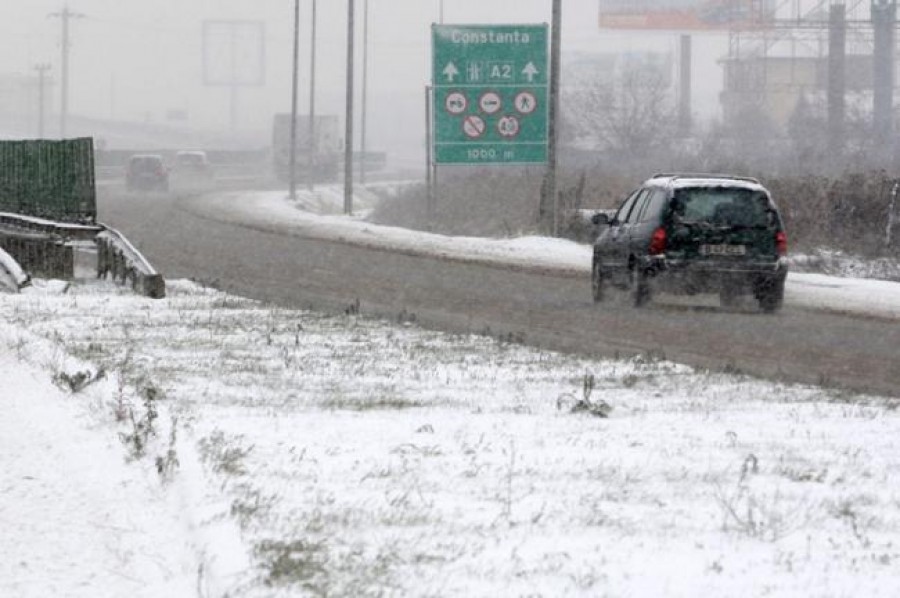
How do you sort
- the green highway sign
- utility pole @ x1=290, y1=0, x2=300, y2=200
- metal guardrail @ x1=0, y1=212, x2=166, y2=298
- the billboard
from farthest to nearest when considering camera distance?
the billboard
utility pole @ x1=290, y1=0, x2=300, y2=200
the green highway sign
metal guardrail @ x1=0, y1=212, x2=166, y2=298

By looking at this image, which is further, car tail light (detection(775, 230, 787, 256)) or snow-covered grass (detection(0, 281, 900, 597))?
car tail light (detection(775, 230, 787, 256))

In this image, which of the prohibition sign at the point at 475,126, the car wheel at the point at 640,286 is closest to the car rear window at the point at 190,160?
the prohibition sign at the point at 475,126

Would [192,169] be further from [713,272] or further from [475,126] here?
[713,272]

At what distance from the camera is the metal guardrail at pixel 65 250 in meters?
20.2

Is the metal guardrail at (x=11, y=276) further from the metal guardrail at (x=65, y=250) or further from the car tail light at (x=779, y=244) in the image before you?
the car tail light at (x=779, y=244)

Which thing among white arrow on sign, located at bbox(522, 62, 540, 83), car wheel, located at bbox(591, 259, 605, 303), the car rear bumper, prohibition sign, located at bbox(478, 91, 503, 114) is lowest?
car wheel, located at bbox(591, 259, 605, 303)

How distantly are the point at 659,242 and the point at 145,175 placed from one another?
59.7 meters

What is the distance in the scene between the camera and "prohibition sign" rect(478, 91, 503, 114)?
124 feet

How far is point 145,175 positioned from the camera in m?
77.2

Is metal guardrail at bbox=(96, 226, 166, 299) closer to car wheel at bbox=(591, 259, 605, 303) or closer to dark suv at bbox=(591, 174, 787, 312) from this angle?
car wheel at bbox=(591, 259, 605, 303)

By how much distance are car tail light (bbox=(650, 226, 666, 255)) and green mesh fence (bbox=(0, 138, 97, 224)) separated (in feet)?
39.4

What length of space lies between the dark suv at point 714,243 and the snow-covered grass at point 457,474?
6363 mm

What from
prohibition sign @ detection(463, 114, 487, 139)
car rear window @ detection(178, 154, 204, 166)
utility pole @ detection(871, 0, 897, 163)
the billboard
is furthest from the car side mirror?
the billboard

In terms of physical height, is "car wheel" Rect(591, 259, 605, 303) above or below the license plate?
below
